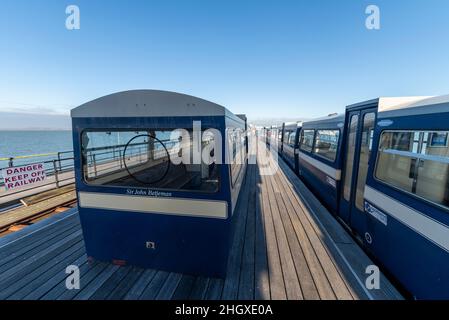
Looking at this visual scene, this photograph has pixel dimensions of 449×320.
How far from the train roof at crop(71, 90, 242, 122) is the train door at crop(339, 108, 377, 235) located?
130 inches

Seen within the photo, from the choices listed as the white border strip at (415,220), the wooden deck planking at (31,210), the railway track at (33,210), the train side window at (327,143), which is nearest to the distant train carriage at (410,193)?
the white border strip at (415,220)

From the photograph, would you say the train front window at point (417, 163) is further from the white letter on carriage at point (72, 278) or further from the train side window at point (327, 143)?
the white letter on carriage at point (72, 278)

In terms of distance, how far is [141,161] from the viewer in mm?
3422

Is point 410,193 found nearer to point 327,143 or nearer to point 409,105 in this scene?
point 409,105

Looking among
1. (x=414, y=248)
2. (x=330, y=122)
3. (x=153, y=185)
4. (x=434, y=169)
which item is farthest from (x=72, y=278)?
(x=330, y=122)

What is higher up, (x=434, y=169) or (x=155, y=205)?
(x=434, y=169)

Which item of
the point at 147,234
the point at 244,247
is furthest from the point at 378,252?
the point at 147,234

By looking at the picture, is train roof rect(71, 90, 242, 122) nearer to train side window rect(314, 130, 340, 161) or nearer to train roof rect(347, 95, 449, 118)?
train roof rect(347, 95, 449, 118)

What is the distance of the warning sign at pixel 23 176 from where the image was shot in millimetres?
5645

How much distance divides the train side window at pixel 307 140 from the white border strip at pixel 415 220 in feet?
15.9

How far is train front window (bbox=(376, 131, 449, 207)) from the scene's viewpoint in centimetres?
223

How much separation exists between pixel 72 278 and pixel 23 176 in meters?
5.30

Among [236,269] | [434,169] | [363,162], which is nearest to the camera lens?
[434,169]

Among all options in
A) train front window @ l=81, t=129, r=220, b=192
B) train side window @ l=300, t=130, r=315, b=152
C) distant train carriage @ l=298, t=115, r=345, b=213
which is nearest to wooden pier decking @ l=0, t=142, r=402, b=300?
distant train carriage @ l=298, t=115, r=345, b=213
